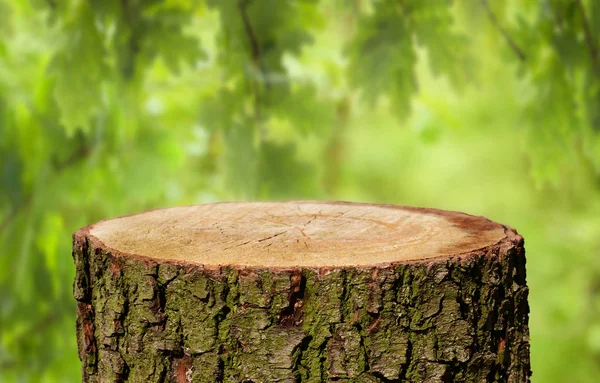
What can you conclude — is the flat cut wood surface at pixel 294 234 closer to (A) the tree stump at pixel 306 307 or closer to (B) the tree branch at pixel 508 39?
(A) the tree stump at pixel 306 307

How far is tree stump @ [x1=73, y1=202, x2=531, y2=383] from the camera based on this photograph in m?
0.91

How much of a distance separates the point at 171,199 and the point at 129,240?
5.05ft

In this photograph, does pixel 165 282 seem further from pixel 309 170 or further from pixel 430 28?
pixel 430 28

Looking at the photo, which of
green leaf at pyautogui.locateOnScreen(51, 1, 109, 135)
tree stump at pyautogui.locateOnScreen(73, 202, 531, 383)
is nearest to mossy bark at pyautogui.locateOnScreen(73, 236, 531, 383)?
tree stump at pyautogui.locateOnScreen(73, 202, 531, 383)

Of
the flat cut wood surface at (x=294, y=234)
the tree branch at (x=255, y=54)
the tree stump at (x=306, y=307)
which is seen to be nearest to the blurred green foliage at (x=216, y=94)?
the tree branch at (x=255, y=54)

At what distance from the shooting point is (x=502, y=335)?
3.31 ft

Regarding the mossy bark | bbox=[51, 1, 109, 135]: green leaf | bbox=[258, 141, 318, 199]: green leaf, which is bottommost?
the mossy bark

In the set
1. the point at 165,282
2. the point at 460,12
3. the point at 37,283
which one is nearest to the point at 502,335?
the point at 165,282

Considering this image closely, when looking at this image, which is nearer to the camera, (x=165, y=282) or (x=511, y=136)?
(x=165, y=282)

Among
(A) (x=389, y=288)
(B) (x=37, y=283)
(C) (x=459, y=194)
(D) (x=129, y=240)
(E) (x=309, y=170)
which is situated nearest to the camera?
(A) (x=389, y=288)

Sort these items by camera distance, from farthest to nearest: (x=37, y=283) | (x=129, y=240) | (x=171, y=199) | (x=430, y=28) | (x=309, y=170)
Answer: (x=171, y=199) → (x=37, y=283) → (x=309, y=170) → (x=430, y=28) → (x=129, y=240)

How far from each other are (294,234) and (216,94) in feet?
2.01

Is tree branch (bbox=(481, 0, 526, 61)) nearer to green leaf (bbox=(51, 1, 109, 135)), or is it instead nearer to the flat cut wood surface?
the flat cut wood surface

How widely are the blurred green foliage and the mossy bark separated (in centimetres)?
61
